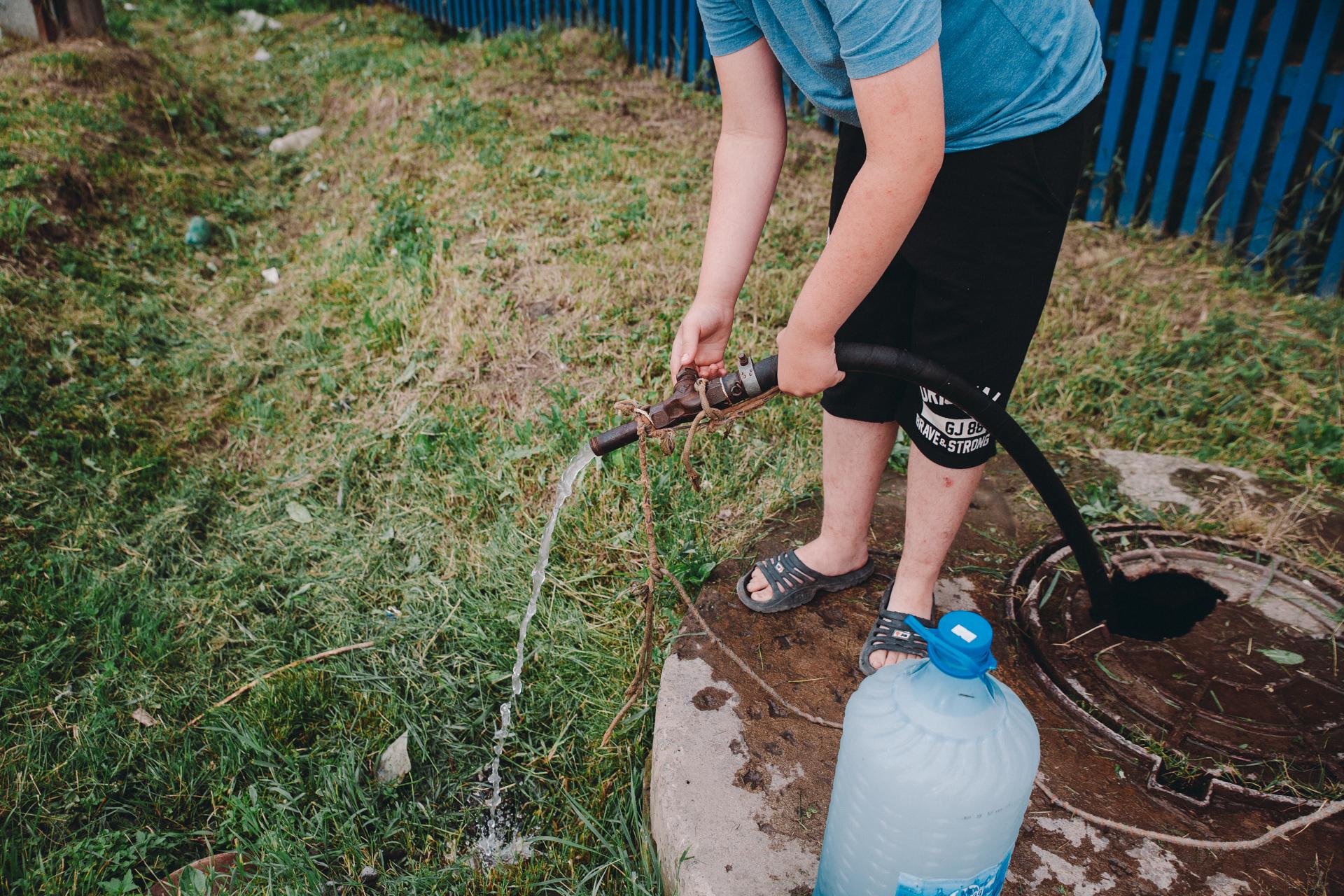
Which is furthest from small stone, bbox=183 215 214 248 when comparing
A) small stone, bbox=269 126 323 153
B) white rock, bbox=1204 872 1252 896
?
white rock, bbox=1204 872 1252 896

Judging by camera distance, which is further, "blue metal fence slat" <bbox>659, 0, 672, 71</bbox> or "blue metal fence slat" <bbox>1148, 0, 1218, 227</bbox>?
"blue metal fence slat" <bbox>659, 0, 672, 71</bbox>

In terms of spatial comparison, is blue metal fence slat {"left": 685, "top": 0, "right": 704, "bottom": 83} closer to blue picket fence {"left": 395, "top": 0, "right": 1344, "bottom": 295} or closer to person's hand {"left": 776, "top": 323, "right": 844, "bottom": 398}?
blue picket fence {"left": 395, "top": 0, "right": 1344, "bottom": 295}

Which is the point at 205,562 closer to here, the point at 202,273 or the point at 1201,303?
the point at 202,273

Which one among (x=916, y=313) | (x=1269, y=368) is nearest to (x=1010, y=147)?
(x=916, y=313)

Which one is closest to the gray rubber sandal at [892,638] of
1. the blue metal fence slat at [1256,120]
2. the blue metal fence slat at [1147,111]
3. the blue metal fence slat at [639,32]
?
the blue metal fence slat at [1256,120]

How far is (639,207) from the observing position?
4.18 metres

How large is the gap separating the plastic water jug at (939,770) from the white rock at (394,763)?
1199mm

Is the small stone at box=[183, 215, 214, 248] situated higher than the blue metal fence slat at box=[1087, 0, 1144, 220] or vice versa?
the blue metal fence slat at box=[1087, 0, 1144, 220]

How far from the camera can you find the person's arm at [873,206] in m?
1.32

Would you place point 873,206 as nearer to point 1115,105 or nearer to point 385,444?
point 385,444

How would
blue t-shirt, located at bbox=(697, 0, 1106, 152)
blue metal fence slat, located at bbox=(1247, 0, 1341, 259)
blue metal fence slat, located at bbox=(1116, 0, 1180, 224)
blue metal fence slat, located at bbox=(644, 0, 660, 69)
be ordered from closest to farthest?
1. blue t-shirt, located at bbox=(697, 0, 1106, 152)
2. blue metal fence slat, located at bbox=(1247, 0, 1341, 259)
3. blue metal fence slat, located at bbox=(1116, 0, 1180, 224)
4. blue metal fence slat, located at bbox=(644, 0, 660, 69)

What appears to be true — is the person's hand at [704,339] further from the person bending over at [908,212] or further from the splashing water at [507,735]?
the splashing water at [507,735]

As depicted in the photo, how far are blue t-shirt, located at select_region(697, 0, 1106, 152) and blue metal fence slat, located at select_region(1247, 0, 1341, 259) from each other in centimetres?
265

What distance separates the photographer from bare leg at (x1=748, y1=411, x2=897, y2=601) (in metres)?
2.09
